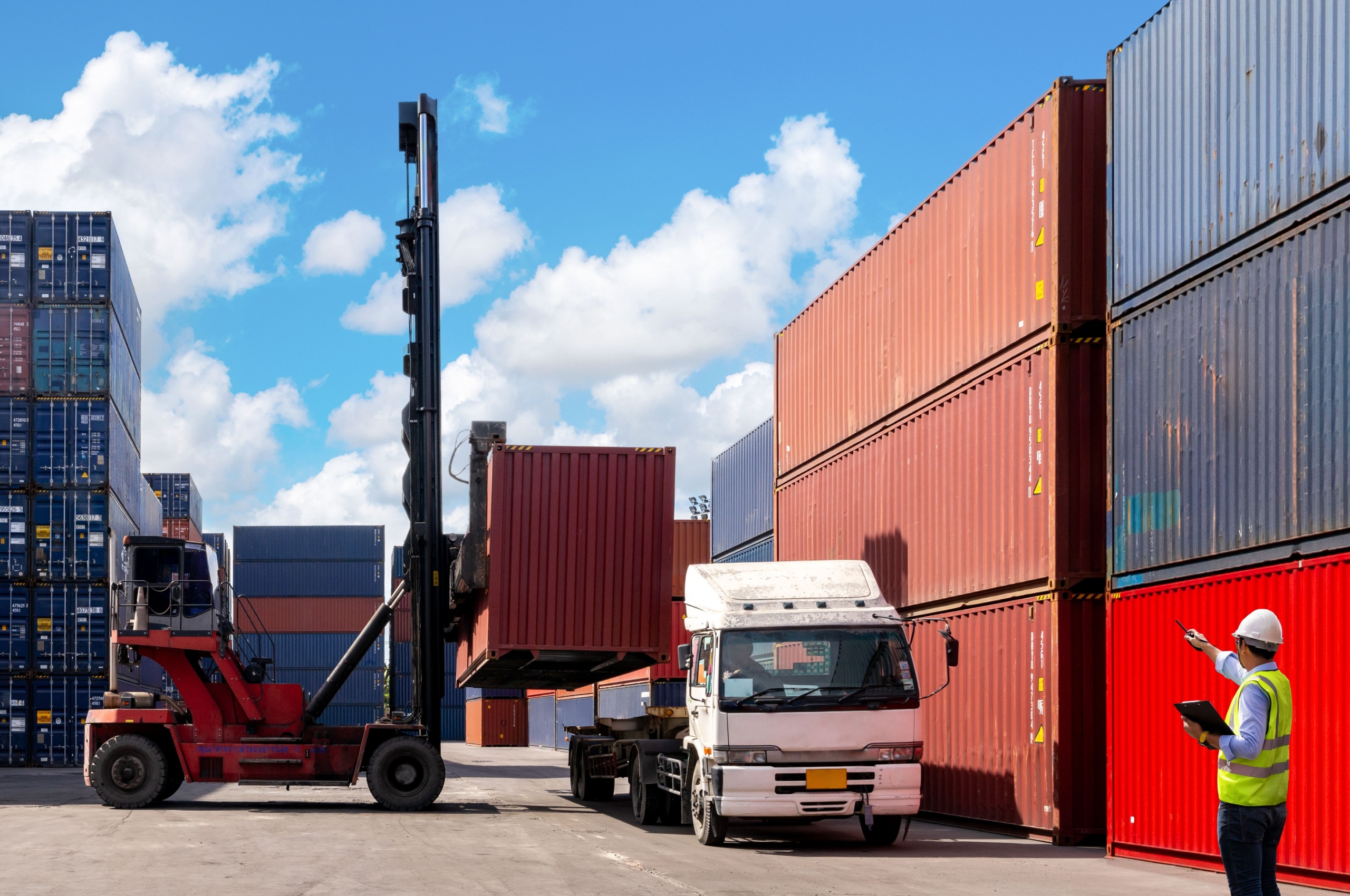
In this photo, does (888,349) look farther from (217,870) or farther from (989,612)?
(217,870)

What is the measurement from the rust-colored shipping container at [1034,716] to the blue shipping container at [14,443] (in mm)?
23119

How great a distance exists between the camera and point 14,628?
106ft

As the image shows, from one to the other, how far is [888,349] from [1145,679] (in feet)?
21.9

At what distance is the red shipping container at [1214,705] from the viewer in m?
10.5

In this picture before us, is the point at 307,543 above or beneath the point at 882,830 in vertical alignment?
above

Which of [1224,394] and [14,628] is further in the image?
[14,628]

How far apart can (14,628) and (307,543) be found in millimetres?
33107

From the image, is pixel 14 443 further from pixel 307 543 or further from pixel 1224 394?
pixel 307 543

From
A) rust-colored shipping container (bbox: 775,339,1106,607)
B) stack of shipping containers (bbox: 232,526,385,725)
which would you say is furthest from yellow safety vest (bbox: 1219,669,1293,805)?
stack of shipping containers (bbox: 232,526,385,725)

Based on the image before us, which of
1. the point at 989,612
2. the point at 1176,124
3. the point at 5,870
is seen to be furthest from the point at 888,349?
the point at 5,870

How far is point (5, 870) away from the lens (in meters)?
12.3

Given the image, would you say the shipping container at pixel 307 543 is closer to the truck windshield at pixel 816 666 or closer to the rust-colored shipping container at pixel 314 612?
the rust-colored shipping container at pixel 314 612

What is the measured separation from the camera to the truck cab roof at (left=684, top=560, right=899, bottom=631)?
46.8 feet

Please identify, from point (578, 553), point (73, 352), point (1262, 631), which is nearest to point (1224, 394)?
point (1262, 631)
